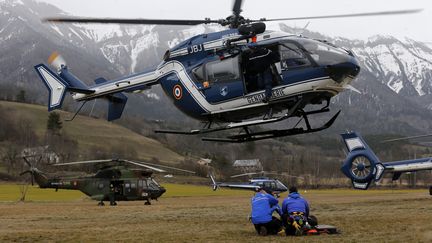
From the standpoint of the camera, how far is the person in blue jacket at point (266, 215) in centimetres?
1673

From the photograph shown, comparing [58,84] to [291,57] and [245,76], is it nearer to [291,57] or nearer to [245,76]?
[245,76]

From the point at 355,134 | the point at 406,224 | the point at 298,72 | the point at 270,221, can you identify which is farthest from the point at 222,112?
the point at 355,134

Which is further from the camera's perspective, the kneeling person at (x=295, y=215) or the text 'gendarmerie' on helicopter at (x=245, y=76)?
the text 'gendarmerie' on helicopter at (x=245, y=76)

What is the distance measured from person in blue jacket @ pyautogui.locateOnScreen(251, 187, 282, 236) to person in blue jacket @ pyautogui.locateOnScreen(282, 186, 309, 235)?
1.12ft

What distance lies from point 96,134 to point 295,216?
426 feet

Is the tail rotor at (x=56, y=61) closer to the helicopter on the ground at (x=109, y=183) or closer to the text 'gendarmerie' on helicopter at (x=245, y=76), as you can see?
the text 'gendarmerie' on helicopter at (x=245, y=76)

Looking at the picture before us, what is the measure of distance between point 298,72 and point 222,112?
3151 mm

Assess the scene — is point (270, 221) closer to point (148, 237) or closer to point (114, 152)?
point (148, 237)

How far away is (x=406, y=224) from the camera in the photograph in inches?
744

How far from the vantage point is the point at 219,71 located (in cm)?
1947

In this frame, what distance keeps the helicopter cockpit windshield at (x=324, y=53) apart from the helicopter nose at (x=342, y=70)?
0.42 ft

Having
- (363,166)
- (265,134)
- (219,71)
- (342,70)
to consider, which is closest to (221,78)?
(219,71)

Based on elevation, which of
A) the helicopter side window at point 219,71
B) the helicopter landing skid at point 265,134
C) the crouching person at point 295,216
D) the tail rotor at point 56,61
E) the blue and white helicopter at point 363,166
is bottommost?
the crouching person at point 295,216

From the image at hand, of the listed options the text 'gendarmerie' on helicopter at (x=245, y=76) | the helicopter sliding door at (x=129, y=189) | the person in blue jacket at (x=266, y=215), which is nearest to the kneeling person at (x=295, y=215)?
the person in blue jacket at (x=266, y=215)
